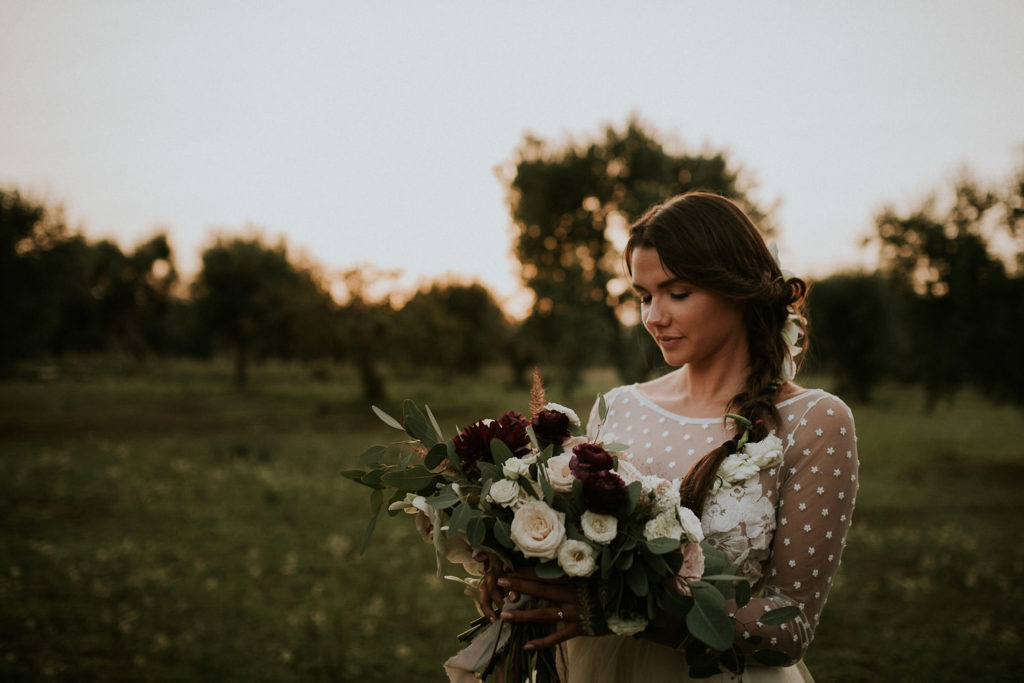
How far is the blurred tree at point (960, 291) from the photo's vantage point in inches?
505

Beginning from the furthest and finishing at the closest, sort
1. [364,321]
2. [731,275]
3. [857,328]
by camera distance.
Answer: [857,328] < [364,321] < [731,275]

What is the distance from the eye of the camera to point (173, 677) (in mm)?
5152

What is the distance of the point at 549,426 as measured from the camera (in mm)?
1999

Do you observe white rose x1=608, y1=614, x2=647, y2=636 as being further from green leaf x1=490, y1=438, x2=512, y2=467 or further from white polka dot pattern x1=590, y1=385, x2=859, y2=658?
green leaf x1=490, y1=438, x2=512, y2=467

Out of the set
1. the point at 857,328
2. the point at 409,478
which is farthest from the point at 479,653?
the point at 857,328

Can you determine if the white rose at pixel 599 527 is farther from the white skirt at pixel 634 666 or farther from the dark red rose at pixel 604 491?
the white skirt at pixel 634 666

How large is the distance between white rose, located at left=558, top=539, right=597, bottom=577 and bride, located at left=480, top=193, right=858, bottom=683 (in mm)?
176

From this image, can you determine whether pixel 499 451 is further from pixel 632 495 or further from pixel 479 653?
pixel 479 653

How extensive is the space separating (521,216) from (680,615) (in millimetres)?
13925

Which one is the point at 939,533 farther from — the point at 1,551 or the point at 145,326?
the point at 145,326

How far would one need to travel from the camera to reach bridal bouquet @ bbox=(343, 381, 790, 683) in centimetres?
171

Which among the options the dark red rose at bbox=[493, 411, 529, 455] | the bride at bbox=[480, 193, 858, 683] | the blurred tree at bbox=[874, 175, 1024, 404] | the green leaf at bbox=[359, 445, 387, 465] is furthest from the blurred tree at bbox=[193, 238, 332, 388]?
the dark red rose at bbox=[493, 411, 529, 455]

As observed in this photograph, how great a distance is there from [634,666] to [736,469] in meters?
0.83

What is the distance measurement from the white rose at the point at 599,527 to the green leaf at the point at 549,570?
4.8 inches
